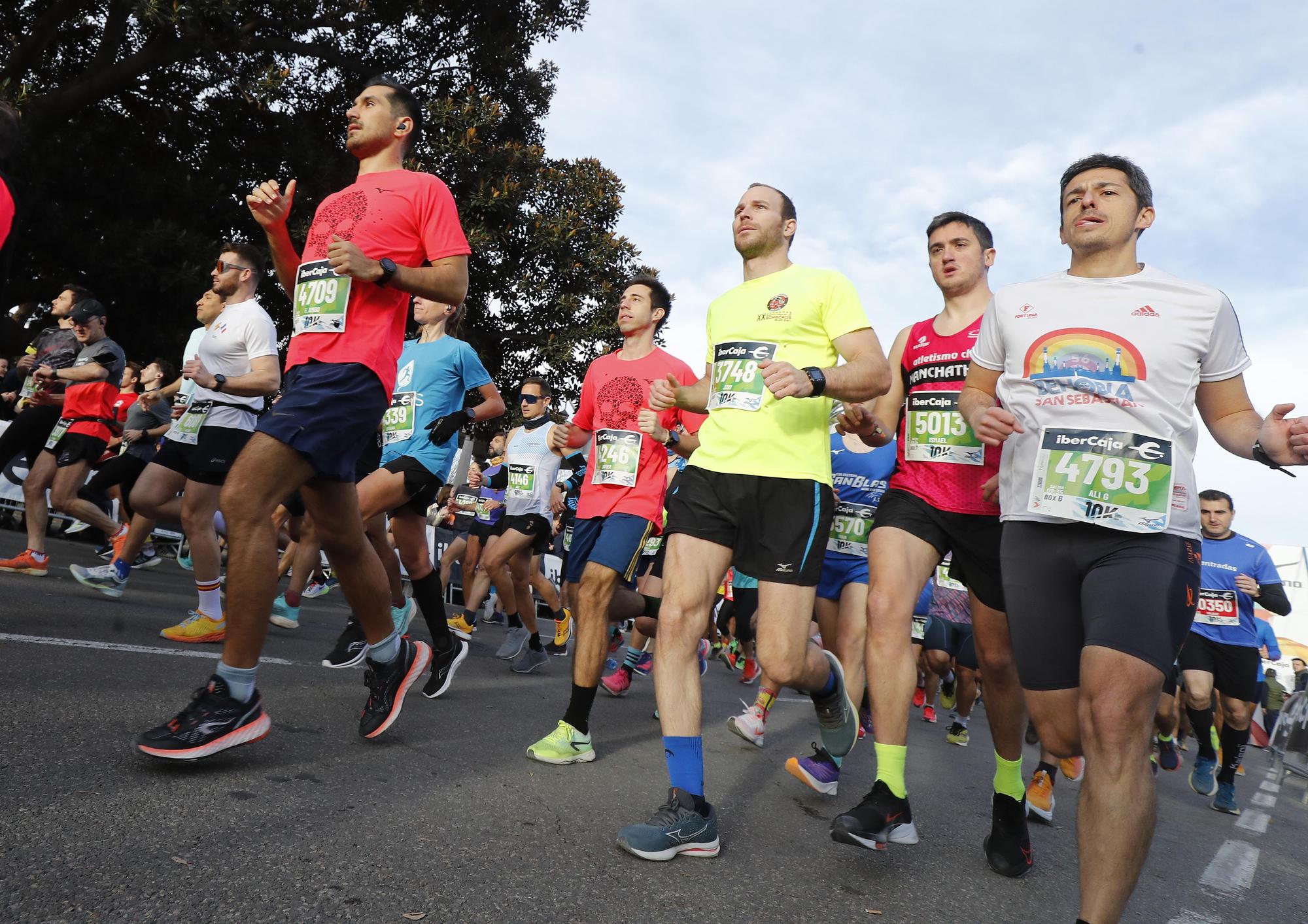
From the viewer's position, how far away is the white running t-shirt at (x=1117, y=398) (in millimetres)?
2316

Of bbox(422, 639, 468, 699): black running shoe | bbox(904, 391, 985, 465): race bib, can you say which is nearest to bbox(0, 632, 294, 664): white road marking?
bbox(422, 639, 468, 699): black running shoe

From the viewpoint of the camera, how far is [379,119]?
3.36 m

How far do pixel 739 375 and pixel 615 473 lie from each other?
4.33ft

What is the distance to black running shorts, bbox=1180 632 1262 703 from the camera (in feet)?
23.1

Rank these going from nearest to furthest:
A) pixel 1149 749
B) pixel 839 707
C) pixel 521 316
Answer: pixel 1149 749 < pixel 839 707 < pixel 521 316

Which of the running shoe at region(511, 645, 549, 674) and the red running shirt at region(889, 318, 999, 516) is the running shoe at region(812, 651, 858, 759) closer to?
the red running shirt at region(889, 318, 999, 516)

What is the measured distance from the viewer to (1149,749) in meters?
2.22

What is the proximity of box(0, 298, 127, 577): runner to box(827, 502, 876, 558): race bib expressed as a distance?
5595 millimetres

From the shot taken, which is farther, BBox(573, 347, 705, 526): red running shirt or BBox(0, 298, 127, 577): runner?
BBox(0, 298, 127, 577): runner

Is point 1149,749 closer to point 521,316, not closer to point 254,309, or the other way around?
point 254,309

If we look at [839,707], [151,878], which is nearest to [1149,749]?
[839,707]

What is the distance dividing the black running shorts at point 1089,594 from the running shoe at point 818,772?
4.38ft

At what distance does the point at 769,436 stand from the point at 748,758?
6.13 ft

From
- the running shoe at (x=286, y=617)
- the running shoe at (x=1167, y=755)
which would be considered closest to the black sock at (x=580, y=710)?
the running shoe at (x=286, y=617)
